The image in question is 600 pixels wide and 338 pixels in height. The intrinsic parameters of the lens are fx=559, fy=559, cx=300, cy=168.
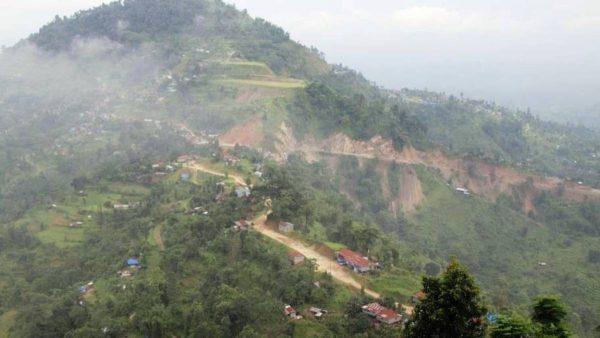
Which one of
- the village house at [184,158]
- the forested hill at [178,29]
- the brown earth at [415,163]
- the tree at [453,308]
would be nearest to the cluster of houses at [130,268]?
the village house at [184,158]

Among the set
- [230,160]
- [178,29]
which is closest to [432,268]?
[230,160]

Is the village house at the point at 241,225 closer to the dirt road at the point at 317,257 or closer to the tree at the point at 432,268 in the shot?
the dirt road at the point at 317,257

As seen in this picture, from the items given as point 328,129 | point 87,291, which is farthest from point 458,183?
point 87,291

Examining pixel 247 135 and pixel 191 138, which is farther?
pixel 191 138

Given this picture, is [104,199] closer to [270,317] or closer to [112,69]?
[270,317]

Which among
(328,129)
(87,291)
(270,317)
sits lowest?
(87,291)

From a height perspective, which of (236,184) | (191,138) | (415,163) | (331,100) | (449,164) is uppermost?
(331,100)

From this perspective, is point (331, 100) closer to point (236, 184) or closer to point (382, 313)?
point (236, 184)
